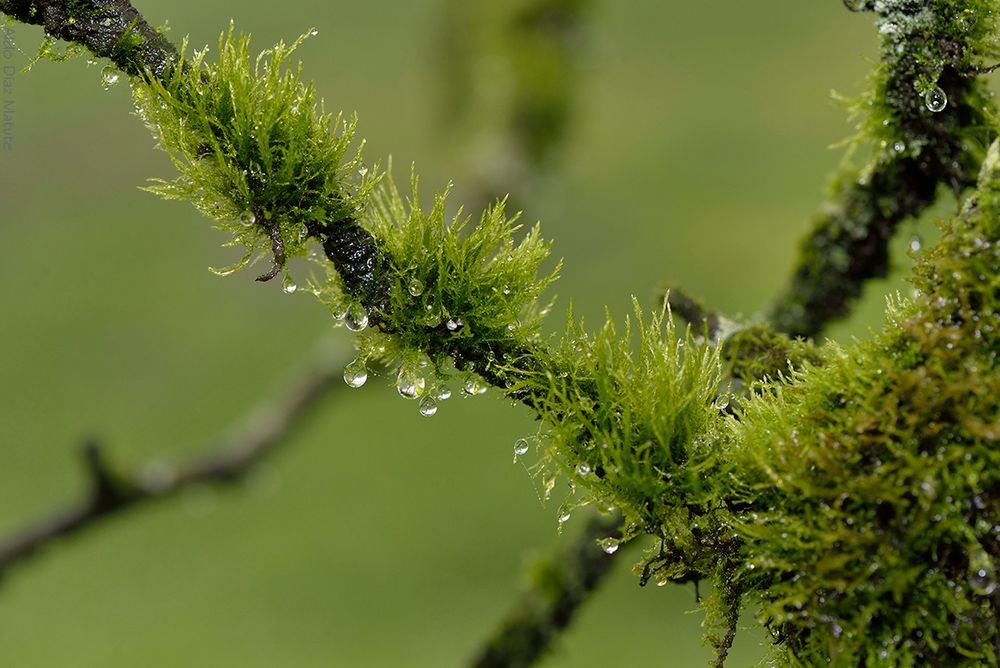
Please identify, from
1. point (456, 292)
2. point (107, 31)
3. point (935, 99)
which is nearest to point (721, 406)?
point (456, 292)

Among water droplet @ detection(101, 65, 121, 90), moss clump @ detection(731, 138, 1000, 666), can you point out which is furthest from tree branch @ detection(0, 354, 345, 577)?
moss clump @ detection(731, 138, 1000, 666)

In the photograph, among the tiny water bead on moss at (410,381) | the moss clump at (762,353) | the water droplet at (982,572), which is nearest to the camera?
the water droplet at (982,572)

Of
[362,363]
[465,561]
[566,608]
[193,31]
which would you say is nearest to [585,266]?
[465,561]

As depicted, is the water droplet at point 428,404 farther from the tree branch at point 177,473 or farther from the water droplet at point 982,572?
the tree branch at point 177,473

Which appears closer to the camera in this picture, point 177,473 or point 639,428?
point 639,428

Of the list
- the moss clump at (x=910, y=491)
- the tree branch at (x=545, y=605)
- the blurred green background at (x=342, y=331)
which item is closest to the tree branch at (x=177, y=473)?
the blurred green background at (x=342, y=331)

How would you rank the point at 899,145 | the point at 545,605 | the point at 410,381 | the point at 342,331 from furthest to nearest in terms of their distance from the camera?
the point at 342,331 < the point at 545,605 < the point at 899,145 < the point at 410,381

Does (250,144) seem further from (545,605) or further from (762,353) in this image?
(545,605)
